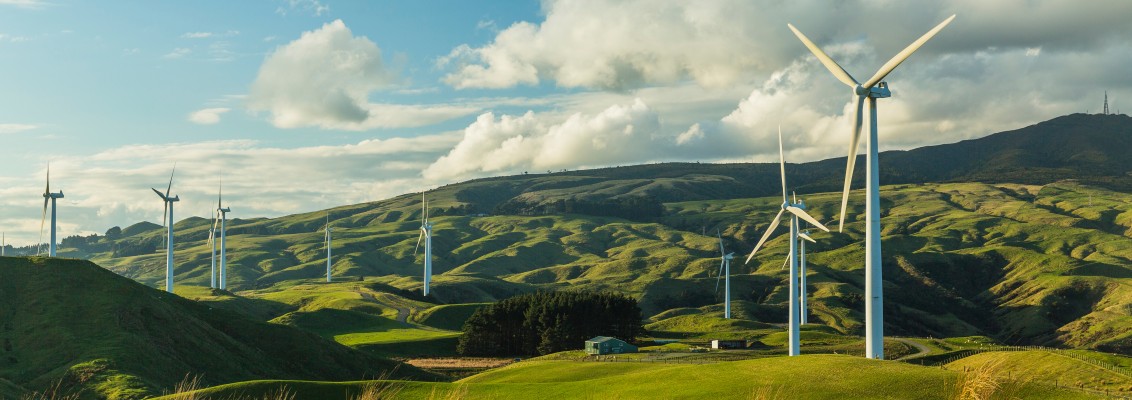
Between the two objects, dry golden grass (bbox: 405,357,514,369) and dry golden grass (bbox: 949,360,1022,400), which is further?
dry golden grass (bbox: 405,357,514,369)

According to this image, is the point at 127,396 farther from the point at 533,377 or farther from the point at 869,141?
the point at 869,141

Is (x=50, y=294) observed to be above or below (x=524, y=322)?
above

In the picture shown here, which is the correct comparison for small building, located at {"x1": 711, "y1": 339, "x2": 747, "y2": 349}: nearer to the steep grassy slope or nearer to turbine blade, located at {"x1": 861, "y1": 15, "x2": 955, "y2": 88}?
the steep grassy slope

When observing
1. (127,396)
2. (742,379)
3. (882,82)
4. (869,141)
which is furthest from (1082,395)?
(127,396)

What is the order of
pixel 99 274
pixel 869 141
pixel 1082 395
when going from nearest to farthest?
pixel 1082 395
pixel 869 141
pixel 99 274

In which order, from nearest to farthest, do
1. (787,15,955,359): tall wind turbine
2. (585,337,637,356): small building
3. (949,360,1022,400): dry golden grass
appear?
(949,360,1022,400): dry golden grass < (787,15,955,359): tall wind turbine < (585,337,637,356): small building

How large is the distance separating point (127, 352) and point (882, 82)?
238ft

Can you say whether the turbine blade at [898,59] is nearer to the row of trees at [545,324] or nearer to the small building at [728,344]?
the small building at [728,344]

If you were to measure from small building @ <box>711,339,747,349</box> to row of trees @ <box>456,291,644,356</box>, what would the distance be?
23.1 meters

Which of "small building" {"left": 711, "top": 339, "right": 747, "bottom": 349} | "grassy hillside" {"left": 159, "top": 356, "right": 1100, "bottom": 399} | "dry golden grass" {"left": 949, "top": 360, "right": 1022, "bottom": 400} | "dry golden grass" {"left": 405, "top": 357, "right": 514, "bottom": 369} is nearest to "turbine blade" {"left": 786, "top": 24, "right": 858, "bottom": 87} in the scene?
"grassy hillside" {"left": 159, "top": 356, "right": 1100, "bottom": 399}

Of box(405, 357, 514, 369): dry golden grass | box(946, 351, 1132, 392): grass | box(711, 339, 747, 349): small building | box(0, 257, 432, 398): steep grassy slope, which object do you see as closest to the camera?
box(0, 257, 432, 398): steep grassy slope

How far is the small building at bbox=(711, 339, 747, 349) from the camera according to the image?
168750mm

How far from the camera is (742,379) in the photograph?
177 ft

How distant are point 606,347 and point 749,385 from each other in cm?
10382
